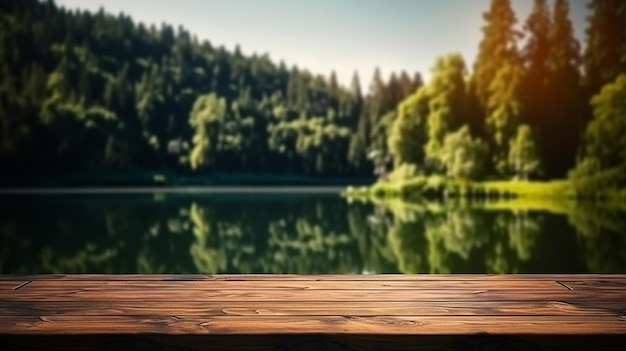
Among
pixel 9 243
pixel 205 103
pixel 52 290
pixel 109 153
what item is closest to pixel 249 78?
pixel 205 103

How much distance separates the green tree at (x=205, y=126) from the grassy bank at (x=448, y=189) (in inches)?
44.7

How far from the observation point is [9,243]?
4863 millimetres

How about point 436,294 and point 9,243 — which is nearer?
point 436,294

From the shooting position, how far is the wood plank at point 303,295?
146cm

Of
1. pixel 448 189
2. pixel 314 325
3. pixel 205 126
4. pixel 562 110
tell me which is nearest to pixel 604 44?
pixel 562 110

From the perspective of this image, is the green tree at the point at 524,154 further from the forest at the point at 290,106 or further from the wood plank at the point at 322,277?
the wood plank at the point at 322,277

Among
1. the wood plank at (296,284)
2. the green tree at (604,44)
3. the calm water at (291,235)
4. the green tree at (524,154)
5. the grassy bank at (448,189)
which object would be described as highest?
the green tree at (604,44)

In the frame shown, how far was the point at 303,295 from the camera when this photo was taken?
1507mm

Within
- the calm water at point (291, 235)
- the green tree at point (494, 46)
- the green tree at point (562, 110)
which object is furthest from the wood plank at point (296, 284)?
the green tree at point (562, 110)
